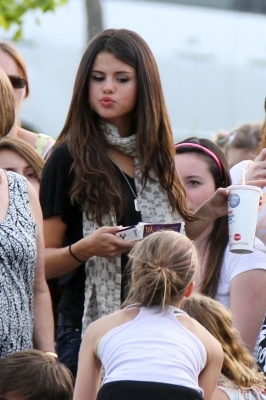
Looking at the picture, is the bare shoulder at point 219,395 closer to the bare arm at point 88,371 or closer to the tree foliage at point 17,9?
the bare arm at point 88,371

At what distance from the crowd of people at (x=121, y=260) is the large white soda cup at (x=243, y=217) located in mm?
171

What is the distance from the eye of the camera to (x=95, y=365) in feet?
12.4

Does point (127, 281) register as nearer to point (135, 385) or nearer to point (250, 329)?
point (250, 329)

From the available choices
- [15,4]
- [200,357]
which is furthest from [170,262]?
[15,4]

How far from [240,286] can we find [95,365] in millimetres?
1090

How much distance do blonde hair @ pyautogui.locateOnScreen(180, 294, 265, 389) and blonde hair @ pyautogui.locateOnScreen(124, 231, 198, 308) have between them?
0.32 meters

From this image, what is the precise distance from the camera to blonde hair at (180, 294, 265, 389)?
4.12m

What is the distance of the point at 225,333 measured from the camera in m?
4.15

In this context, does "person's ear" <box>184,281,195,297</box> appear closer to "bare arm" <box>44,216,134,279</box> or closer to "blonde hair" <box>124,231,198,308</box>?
"blonde hair" <box>124,231,198,308</box>

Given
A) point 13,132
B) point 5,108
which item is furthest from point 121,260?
point 13,132

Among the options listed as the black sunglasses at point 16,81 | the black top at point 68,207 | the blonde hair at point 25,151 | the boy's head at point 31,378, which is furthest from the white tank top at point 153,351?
the black sunglasses at point 16,81

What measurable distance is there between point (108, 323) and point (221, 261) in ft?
3.77

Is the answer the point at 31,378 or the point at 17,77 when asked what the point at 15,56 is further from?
the point at 31,378

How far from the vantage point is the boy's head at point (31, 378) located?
374cm
